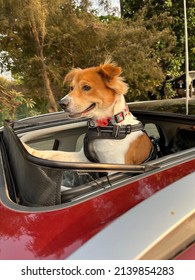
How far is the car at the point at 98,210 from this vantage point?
1167mm

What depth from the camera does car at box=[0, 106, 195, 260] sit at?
45.9 inches

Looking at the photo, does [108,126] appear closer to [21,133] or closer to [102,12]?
[21,133]

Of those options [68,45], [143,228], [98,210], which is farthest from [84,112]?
[68,45]

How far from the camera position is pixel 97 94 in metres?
2.62

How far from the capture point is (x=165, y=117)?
286cm

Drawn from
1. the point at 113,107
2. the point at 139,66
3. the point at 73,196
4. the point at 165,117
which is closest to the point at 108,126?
the point at 113,107

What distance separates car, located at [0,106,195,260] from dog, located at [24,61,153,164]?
0.55 metres

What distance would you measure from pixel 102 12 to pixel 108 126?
25.4 ft

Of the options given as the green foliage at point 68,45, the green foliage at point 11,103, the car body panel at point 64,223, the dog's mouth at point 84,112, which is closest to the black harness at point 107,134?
the dog's mouth at point 84,112

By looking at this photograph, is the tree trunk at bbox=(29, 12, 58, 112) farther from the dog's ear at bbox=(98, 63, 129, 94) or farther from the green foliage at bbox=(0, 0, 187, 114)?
the dog's ear at bbox=(98, 63, 129, 94)

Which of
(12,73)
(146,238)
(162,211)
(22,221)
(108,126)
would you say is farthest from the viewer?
(12,73)

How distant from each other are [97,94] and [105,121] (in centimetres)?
21

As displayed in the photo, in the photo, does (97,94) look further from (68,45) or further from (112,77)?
(68,45)

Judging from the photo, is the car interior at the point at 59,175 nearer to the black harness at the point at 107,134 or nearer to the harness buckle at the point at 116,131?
the black harness at the point at 107,134
